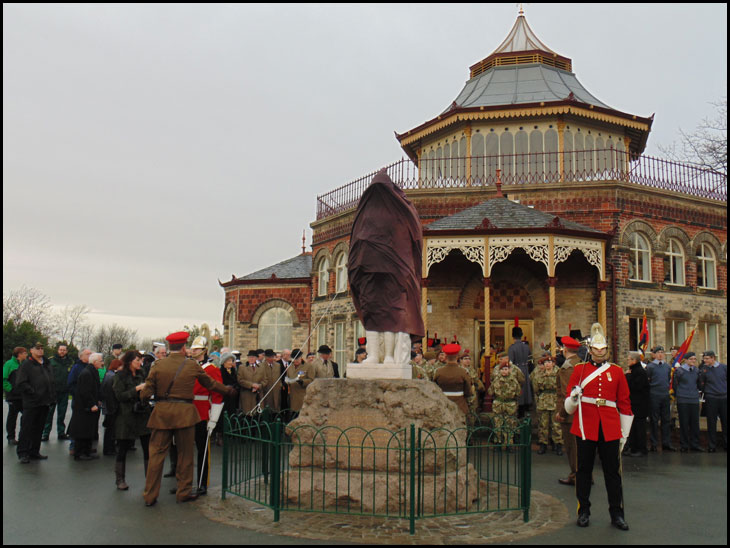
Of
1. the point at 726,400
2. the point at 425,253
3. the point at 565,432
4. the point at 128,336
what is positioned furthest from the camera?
the point at 128,336

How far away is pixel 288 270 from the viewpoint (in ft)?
83.4

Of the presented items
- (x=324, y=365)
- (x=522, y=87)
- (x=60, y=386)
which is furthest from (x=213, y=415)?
(x=522, y=87)

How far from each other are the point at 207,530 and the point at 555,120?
793 inches

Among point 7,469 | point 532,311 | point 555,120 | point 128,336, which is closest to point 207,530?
point 7,469

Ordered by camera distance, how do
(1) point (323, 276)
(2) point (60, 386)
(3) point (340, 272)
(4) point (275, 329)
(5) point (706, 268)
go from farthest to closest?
1. (4) point (275, 329)
2. (1) point (323, 276)
3. (3) point (340, 272)
4. (5) point (706, 268)
5. (2) point (60, 386)

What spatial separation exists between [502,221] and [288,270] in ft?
37.1

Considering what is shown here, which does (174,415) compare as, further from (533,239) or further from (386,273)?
(533,239)

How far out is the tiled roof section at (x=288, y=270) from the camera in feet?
81.7

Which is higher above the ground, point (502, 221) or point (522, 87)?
point (522, 87)

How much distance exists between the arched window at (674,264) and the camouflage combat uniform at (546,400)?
11.4 metres

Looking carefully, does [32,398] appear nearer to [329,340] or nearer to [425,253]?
[425,253]

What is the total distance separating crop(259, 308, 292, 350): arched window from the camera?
24406 mm

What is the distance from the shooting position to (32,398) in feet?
30.1

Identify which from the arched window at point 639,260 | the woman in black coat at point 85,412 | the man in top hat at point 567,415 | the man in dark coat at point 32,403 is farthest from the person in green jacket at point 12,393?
the arched window at point 639,260
